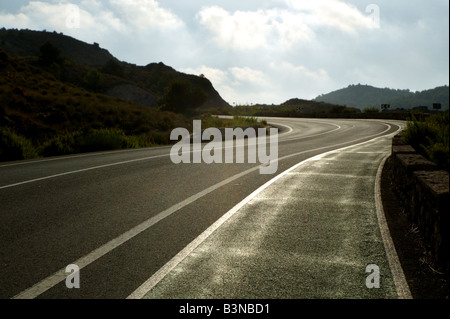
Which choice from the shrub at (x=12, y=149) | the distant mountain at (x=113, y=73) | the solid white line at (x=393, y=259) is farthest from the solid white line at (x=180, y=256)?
the distant mountain at (x=113, y=73)

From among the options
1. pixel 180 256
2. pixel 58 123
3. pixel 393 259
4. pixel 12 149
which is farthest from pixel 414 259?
pixel 58 123

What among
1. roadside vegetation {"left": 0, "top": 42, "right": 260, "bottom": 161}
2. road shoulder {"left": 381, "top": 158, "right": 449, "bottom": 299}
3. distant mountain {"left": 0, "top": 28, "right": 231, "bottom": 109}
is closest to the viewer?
road shoulder {"left": 381, "top": 158, "right": 449, "bottom": 299}

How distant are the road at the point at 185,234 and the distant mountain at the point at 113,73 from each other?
188ft

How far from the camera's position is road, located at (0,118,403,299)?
318 cm

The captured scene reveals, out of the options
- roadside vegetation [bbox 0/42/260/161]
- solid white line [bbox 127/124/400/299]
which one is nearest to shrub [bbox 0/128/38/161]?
roadside vegetation [bbox 0/42/260/161]

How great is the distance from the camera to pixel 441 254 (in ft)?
11.6

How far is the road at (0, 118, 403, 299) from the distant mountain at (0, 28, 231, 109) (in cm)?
5743

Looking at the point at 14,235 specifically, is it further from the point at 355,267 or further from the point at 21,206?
the point at 355,267

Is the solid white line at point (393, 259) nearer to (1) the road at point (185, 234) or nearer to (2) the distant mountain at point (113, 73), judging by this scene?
(1) the road at point (185, 234)

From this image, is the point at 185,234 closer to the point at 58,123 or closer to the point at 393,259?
the point at 393,259

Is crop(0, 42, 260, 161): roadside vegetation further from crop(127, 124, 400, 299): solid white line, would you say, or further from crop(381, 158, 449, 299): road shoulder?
crop(381, 158, 449, 299): road shoulder

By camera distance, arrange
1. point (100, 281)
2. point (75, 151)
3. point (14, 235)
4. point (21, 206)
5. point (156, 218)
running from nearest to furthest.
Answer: point (100, 281), point (14, 235), point (156, 218), point (21, 206), point (75, 151)
